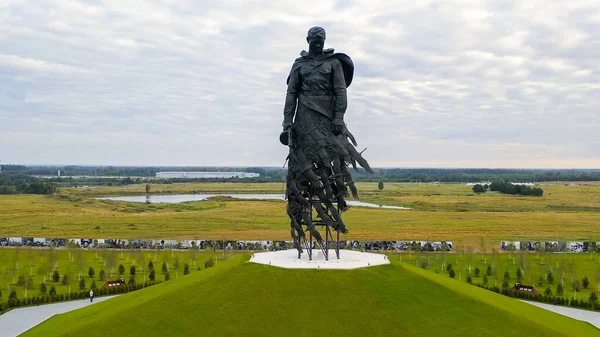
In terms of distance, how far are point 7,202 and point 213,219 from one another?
167ft

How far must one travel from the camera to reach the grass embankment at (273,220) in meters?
69.7

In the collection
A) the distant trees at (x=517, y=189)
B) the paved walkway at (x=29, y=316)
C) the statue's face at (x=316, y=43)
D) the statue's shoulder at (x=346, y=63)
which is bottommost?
the paved walkway at (x=29, y=316)

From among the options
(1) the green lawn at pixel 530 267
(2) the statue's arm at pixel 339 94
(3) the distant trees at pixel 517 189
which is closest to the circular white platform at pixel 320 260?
(2) the statue's arm at pixel 339 94

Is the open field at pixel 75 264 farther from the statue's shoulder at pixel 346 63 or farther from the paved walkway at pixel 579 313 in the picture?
the paved walkway at pixel 579 313

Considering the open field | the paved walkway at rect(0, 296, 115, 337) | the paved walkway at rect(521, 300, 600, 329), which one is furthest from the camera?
the open field

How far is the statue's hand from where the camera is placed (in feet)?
98.7

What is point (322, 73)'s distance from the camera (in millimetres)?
30281

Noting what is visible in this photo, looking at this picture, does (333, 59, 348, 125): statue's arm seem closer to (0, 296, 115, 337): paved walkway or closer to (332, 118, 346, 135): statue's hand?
(332, 118, 346, 135): statue's hand

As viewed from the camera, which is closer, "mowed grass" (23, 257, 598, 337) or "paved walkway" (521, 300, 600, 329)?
"mowed grass" (23, 257, 598, 337)

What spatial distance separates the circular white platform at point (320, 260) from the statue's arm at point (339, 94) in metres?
→ 7.62

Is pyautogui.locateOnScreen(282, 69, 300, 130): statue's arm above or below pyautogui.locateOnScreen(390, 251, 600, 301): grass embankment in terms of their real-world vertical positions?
above

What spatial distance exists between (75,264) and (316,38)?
2960 centimetres

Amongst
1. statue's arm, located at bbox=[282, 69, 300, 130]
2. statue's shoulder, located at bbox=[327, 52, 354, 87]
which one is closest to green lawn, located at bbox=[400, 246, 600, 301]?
statue's shoulder, located at bbox=[327, 52, 354, 87]

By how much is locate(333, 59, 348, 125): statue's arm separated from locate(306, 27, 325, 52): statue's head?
4.29ft
